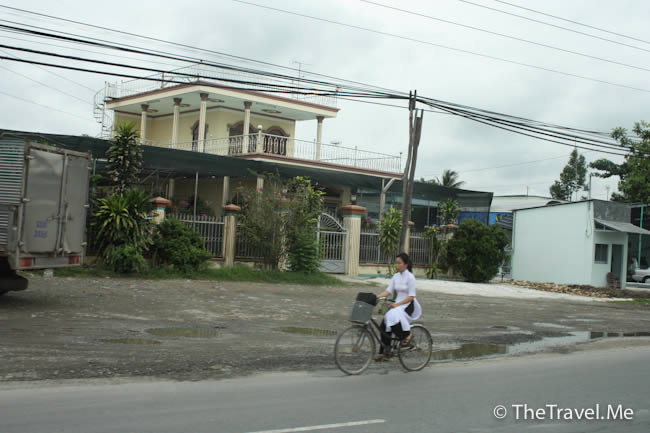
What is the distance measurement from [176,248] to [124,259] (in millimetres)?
1866

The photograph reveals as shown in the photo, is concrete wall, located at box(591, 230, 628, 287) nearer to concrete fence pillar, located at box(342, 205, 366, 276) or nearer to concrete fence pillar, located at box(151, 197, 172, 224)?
concrete fence pillar, located at box(342, 205, 366, 276)

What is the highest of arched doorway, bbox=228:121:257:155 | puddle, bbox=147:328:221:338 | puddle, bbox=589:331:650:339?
arched doorway, bbox=228:121:257:155

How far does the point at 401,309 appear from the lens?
9430 mm

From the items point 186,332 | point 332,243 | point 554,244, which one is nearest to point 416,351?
point 186,332

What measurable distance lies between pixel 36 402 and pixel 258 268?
1644 centimetres

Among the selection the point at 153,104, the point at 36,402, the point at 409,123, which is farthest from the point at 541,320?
the point at 153,104

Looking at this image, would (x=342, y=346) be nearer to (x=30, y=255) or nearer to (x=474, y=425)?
(x=474, y=425)

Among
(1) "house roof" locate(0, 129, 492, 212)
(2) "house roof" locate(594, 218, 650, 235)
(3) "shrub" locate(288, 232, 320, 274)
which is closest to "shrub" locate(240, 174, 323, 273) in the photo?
(3) "shrub" locate(288, 232, 320, 274)

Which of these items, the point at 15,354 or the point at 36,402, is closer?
the point at 36,402

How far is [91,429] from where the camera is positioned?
5.68 meters

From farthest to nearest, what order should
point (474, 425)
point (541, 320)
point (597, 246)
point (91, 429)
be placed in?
point (597, 246) → point (541, 320) → point (474, 425) → point (91, 429)

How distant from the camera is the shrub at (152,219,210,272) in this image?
795 inches

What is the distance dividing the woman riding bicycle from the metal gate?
15309 mm

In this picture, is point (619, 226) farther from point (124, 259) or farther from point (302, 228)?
point (124, 259)
